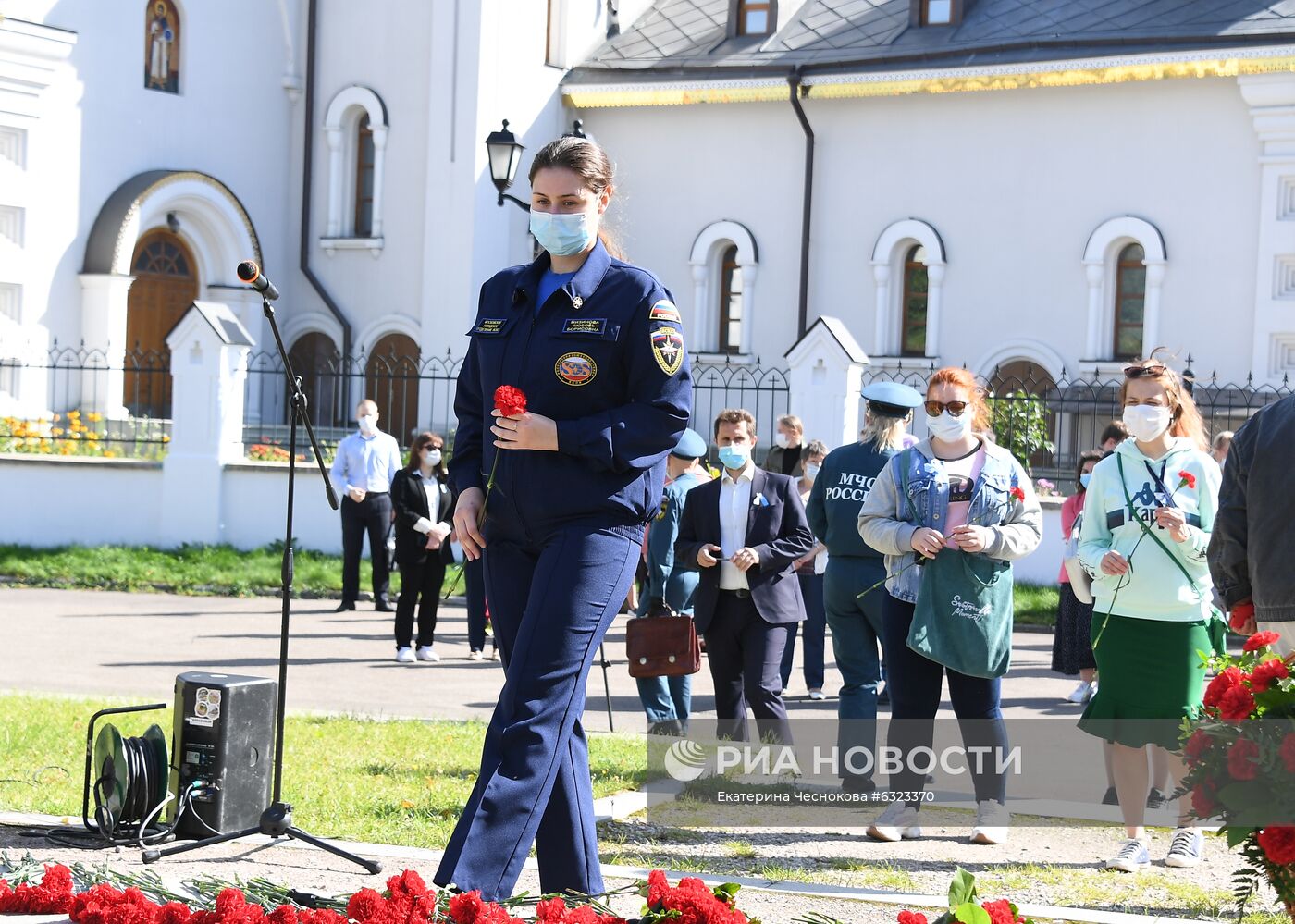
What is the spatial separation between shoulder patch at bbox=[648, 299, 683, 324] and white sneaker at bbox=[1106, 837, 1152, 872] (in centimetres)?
300

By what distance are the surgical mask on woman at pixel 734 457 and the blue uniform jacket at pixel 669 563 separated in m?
0.31

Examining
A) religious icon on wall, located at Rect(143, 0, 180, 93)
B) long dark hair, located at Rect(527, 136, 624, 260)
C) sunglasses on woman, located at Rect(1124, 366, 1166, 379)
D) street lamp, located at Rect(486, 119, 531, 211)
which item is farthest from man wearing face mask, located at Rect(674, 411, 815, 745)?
religious icon on wall, located at Rect(143, 0, 180, 93)

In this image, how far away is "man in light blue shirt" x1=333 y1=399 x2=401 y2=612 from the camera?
626 inches

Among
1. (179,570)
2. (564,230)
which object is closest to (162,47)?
(179,570)

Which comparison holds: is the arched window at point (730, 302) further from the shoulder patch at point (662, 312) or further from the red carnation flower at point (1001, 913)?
the red carnation flower at point (1001, 913)

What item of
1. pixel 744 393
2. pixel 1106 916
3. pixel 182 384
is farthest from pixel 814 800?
pixel 744 393

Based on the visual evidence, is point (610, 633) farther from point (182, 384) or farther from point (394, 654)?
point (182, 384)

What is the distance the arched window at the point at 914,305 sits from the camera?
85.8 ft

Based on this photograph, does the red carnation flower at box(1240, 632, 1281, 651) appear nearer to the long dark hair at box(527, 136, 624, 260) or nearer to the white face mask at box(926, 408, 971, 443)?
the long dark hair at box(527, 136, 624, 260)

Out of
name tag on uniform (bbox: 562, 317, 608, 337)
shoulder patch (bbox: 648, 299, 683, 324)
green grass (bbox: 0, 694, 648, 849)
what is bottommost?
green grass (bbox: 0, 694, 648, 849)

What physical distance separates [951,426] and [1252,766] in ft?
10.6

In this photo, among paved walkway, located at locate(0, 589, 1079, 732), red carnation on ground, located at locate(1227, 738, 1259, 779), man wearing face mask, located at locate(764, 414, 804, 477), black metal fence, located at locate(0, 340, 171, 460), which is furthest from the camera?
black metal fence, located at locate(0, 340, 171, 460)

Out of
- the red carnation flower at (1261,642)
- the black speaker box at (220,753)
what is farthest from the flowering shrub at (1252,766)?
the black speaker box at (220,753)

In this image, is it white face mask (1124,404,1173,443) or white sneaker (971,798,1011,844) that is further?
white sneaker (971,798,1011,844)
